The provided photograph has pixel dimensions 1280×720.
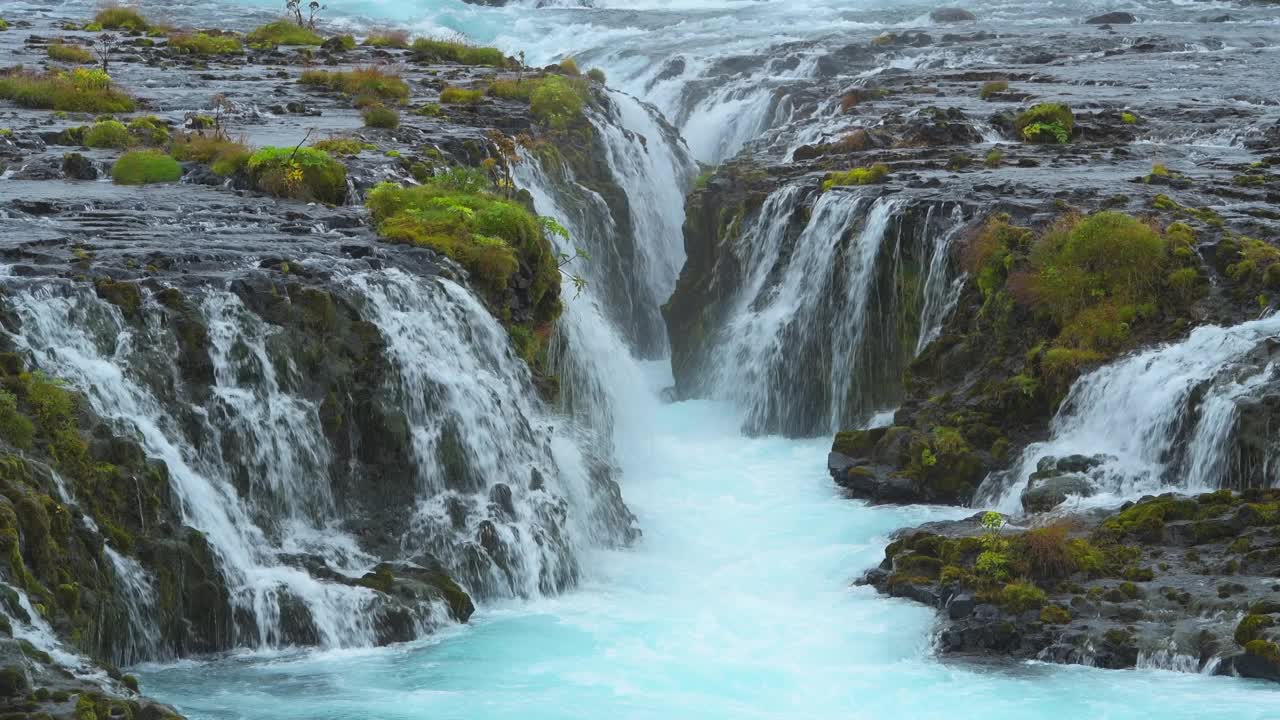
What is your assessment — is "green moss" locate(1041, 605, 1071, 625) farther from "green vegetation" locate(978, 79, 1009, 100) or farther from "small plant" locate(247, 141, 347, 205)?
"green vegetation" locate(978, 79, 1009, 100)

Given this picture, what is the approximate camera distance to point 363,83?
33312 mm

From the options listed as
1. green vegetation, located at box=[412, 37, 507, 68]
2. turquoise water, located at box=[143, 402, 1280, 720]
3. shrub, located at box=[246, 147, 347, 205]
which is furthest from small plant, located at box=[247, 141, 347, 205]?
green vegetation, located at box=[412, 37, 507, 68]

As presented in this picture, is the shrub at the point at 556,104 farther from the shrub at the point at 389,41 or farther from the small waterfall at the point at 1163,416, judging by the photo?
the small waterfall at the point at 1163,416

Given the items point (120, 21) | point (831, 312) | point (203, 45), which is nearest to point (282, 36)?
point (203, 45)

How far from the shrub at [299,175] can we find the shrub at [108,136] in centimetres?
369

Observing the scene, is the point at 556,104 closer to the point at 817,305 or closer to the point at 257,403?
the point at 817,305

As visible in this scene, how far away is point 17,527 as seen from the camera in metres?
12.2

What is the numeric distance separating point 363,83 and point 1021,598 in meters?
22.3

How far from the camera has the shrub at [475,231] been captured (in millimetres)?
20109

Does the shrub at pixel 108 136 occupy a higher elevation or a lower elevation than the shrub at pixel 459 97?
lower

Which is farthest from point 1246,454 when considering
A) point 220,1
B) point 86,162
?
point 220,1

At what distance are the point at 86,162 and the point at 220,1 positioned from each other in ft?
138

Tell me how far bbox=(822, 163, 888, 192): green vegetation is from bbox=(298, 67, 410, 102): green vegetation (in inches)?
402

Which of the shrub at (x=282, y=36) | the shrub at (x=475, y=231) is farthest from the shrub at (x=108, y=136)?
the shrub at (x=282, y=36)
